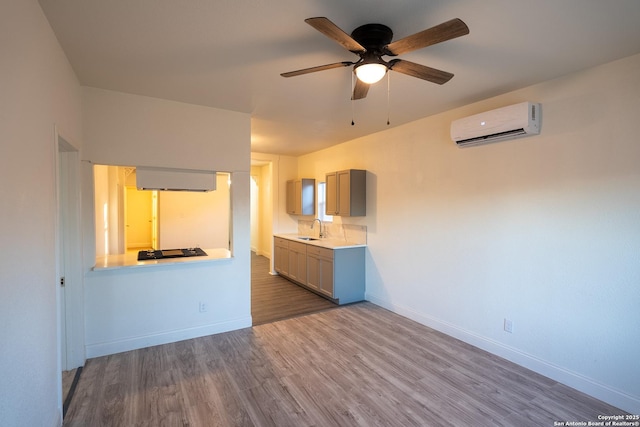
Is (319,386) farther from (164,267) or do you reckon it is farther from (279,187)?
(279,187)

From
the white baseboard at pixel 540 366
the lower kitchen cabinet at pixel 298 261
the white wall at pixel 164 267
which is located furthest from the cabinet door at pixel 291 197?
the white baseboard at pixel 540 366

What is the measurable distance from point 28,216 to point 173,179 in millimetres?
1890

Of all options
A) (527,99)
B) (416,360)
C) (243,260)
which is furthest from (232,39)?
(416,360)

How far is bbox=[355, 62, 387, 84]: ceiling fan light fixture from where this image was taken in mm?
1871

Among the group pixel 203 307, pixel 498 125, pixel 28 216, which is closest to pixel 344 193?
pixel 498 125

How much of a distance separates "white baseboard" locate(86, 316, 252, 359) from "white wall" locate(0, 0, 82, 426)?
1021 mm

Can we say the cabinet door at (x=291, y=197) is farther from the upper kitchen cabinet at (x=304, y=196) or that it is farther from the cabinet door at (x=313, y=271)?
the cabinet door at (x=313, y=271)

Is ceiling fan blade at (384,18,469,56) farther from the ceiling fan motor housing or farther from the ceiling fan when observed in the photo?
the ceiling fan motor housing

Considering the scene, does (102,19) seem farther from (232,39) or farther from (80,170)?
(80,170)

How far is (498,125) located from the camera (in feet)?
9.51

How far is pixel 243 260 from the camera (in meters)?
3.78

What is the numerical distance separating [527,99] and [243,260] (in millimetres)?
3509

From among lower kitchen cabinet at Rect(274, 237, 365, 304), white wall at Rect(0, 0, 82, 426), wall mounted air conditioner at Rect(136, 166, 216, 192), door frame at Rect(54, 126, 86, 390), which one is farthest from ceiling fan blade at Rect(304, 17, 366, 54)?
lower kitchen cabinet at Rect(274, 237, 365, 304)

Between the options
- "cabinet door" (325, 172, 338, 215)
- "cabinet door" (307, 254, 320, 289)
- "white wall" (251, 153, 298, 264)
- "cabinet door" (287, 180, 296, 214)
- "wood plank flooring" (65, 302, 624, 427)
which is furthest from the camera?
"white wall" (251, 153, 298, 264)
